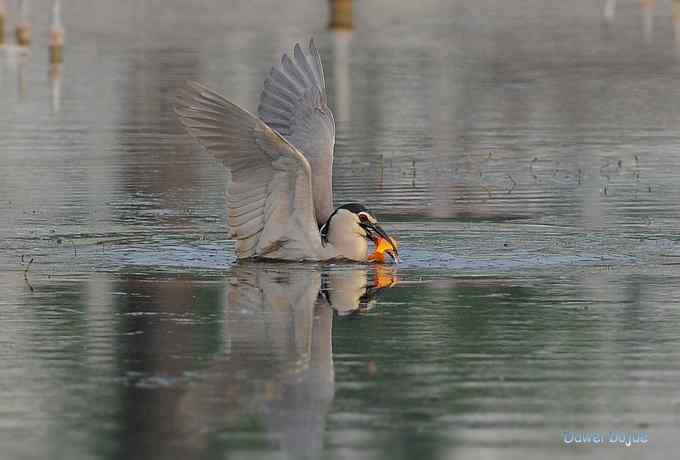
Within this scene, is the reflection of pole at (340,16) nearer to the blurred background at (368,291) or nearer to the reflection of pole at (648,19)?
the reflection of pole at (648,19)

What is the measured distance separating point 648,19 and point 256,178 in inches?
1998

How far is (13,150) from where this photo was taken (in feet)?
80.6

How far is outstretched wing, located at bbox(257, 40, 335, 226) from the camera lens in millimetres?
16188

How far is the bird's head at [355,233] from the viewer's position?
14.9 metres

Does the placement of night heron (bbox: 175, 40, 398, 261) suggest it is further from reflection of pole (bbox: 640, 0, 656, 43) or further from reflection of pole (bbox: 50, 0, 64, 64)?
reflection of pole (bbox: 640, 0, 656, 43)

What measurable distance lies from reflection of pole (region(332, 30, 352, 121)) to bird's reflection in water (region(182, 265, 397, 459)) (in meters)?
15.2

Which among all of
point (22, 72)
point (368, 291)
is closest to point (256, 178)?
point (368, 291)

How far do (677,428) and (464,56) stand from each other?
36066 millimetres

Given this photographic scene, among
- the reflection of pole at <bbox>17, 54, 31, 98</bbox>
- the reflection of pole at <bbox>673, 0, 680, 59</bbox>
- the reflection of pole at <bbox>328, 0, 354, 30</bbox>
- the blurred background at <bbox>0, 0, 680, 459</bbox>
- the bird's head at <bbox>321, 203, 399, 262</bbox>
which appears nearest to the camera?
the blurred background at <bbox>0, 0, 680, 459</bbox>

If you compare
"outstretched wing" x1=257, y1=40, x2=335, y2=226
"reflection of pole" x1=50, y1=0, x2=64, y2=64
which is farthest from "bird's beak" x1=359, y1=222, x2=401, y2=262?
"reflection of pole" x1=50, y1=0, x2=64, y2=64

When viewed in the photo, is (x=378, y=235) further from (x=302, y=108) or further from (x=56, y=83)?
(x=56, y=83)

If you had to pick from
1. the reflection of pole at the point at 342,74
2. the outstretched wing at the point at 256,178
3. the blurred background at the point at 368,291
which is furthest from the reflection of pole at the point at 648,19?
the outstretched wing at the point at 256,178

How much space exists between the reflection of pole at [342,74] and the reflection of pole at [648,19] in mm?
7958

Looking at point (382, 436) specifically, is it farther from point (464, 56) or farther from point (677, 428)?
point (464, 56)
